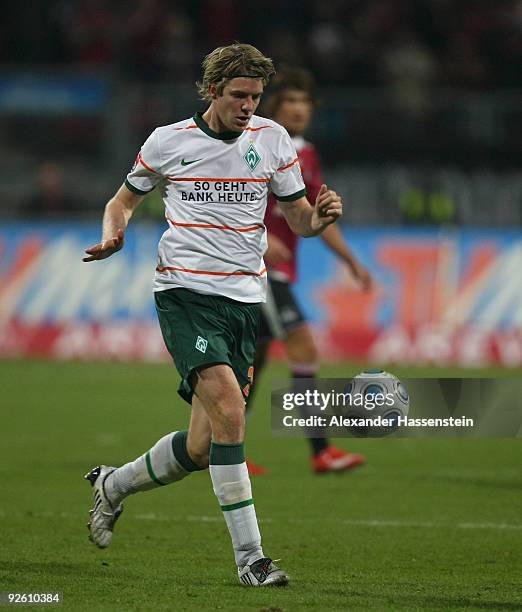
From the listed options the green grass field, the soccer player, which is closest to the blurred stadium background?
the green grass field

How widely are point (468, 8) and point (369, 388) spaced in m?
18.3

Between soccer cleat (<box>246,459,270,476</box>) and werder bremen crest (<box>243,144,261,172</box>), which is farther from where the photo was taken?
soccer cleat (<box>246,459,270,476</box>)

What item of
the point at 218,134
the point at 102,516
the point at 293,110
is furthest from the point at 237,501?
the point at 293,110

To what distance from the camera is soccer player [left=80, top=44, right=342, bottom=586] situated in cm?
581

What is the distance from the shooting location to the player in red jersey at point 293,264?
30.7ft

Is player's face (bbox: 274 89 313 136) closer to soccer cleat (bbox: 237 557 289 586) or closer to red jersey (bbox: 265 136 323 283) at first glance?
red jersey (bbox: 265 136 323 283)

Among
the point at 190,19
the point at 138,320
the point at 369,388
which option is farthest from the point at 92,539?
the point at 190,19

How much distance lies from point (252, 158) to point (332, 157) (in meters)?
13.3

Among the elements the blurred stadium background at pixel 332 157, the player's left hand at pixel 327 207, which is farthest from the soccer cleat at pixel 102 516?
the blurred stadium background at pixel 332 157

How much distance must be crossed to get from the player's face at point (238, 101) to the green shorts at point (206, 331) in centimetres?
78

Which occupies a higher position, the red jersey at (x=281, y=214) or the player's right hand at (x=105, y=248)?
the player's right hand at (x=105, y=248)

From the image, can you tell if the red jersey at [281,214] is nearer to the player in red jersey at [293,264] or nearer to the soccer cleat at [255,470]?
the player in red jersey at [293,264]

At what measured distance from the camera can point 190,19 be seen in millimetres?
→ 22531

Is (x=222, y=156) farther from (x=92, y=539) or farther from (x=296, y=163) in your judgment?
(x=92, y=539)
